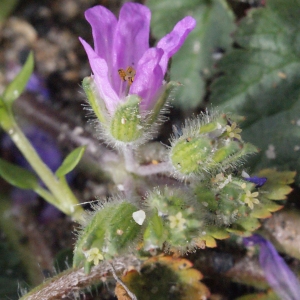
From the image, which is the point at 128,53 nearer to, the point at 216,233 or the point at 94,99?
the point at 94,99

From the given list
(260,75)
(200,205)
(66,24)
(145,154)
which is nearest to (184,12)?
(260,75)

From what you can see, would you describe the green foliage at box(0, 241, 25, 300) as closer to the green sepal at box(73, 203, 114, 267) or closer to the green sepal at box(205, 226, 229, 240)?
the green sepal at box(73, 203, 114, 267)

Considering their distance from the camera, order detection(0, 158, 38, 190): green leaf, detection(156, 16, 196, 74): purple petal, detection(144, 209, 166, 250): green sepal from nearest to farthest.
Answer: detection(144, 209, 166, 250): green sepal
detection(156, 16, 196, 74): purple petal
detection(0, 158, 38, 190): green leaf

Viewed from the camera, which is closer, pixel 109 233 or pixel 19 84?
pixel 109 233

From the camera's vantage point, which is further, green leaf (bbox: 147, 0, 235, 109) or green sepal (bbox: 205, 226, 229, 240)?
green leaf (bbox: 147, 0, 235, 109)

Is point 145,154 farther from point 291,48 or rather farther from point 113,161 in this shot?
point 291,48

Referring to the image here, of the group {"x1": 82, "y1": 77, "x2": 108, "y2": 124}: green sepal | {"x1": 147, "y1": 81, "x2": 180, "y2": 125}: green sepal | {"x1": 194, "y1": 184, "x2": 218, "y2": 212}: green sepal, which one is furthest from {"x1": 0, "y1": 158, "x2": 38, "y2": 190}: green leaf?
{"x1": 194, "y1": 184, "x2": 218, "y2": 212}: green sepal

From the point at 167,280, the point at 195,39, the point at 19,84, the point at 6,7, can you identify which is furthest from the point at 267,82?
the point at 6,7

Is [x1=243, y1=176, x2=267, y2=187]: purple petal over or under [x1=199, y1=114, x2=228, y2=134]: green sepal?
under
